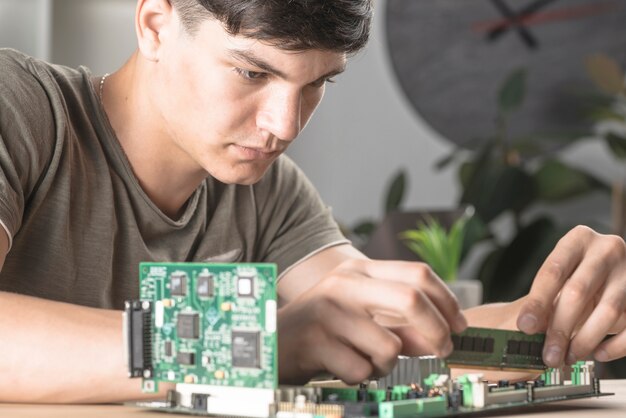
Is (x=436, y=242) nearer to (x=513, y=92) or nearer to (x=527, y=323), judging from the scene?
(x=513, y=92)

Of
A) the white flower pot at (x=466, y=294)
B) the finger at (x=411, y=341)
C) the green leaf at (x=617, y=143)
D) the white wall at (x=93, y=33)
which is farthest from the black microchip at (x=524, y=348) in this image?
the white wall at (x=93, y=33)

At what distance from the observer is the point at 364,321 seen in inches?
41.8

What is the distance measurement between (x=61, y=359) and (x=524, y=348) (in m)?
0.52

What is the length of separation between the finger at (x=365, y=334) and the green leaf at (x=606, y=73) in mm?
3303

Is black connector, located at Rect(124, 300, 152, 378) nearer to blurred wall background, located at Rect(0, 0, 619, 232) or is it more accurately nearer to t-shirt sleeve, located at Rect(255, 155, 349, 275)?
t-shirt sleeve, located at Rect(255, 155, 349, 275)

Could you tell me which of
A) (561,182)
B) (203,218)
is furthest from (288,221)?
(561,182)

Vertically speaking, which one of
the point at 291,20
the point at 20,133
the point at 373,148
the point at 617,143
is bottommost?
the point at 20,133

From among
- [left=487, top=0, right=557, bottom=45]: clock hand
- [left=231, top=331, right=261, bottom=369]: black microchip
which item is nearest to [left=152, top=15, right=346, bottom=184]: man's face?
[left=231, top=331, right=261, bottom=369]: black microchip

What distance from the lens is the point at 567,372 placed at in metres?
1.17

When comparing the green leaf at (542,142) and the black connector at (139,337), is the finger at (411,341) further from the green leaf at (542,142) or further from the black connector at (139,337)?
the green leaf at (542,142)

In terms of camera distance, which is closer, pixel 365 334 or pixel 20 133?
pixel 365 334

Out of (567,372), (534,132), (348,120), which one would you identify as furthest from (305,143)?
(567,372)

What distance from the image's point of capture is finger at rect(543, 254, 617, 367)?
1170mm

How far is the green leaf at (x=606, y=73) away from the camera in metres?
4.11
